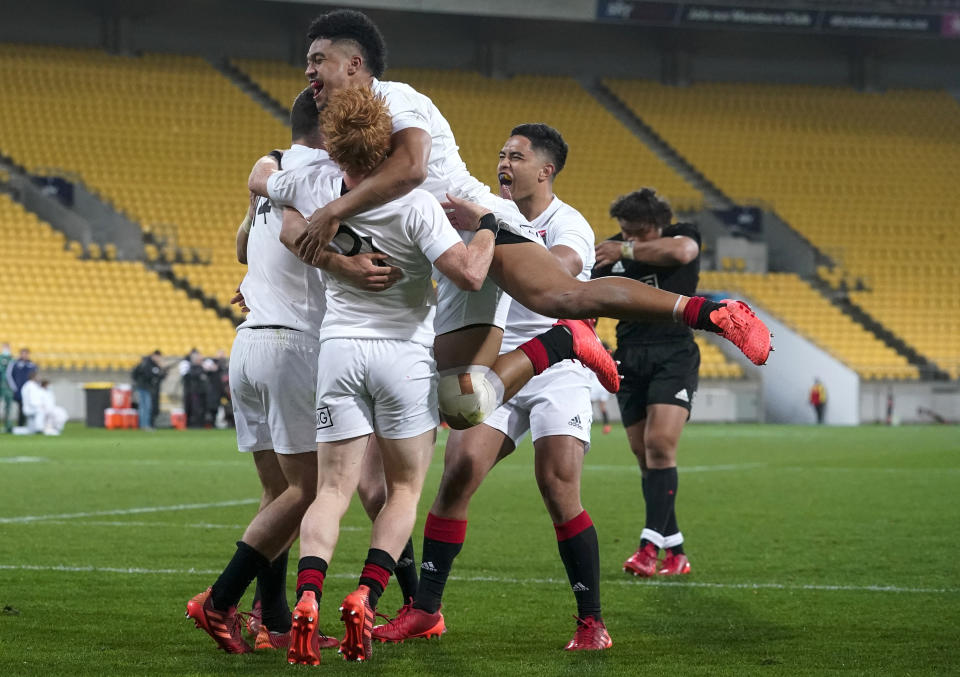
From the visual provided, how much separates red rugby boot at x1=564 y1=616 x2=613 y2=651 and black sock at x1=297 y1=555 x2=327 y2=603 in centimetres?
116

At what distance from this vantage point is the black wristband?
512cm

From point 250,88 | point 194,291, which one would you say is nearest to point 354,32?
point 194,291

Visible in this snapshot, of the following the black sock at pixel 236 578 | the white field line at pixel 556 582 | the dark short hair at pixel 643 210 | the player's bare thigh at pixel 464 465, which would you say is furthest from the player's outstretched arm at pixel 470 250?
the dark short hair at pixel 643 210

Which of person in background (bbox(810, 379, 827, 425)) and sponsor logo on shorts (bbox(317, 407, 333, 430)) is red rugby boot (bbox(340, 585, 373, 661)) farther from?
person in background (bbox(810, 379, 827, 425))

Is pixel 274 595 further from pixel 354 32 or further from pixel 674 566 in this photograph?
pixel 674 566

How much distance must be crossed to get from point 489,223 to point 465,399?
68 centimetres

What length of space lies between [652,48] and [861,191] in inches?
293

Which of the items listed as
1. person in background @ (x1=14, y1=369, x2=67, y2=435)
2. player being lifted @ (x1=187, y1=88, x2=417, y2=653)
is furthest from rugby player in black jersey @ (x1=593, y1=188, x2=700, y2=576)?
person in background @ (x1=14, y1=369, x2=67, y2=435)

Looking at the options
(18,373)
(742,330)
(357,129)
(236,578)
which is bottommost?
(236,578)

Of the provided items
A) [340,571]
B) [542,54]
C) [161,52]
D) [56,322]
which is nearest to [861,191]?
[542,54]

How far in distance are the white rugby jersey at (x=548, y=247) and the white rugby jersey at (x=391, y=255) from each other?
3.34ft

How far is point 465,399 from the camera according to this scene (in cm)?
501

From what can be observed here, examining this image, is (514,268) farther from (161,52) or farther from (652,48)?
(652,48)

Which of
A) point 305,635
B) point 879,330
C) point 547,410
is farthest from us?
point 879,330
